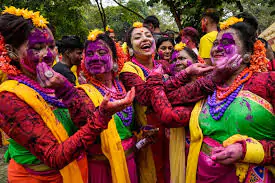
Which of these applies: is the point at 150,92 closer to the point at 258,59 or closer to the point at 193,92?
the point at 193,92

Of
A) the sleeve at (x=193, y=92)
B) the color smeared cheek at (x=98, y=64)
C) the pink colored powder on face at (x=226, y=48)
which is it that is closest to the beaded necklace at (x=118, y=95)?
the color smeared cheek at (x=98, y=64)

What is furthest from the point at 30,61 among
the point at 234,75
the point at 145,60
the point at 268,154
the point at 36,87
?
the point at 268,154

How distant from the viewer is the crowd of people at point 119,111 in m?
1.88

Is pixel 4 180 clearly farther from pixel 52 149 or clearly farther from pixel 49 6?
pixel 49 6

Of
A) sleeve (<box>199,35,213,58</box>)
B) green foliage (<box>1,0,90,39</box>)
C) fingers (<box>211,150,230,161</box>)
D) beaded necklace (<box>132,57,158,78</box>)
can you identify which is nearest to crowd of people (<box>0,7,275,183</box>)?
fingers (<box>211,150,230,161</box>)

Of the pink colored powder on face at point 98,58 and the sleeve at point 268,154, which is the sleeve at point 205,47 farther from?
the sleeve at point 268,154

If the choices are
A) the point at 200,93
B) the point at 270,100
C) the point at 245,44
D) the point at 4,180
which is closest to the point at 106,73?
the point at 200,93

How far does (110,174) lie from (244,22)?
1.82 m

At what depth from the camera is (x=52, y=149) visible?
186 cm

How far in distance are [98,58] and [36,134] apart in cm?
111

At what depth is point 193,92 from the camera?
2.42 meters

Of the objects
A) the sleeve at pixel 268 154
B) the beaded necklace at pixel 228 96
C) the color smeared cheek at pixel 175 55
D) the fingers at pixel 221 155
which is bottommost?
the sleeve at pixel 268 154

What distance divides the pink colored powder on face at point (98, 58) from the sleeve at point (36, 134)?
0.91 m

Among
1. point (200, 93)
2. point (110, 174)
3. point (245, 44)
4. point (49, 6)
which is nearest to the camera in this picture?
point (245, 44)
